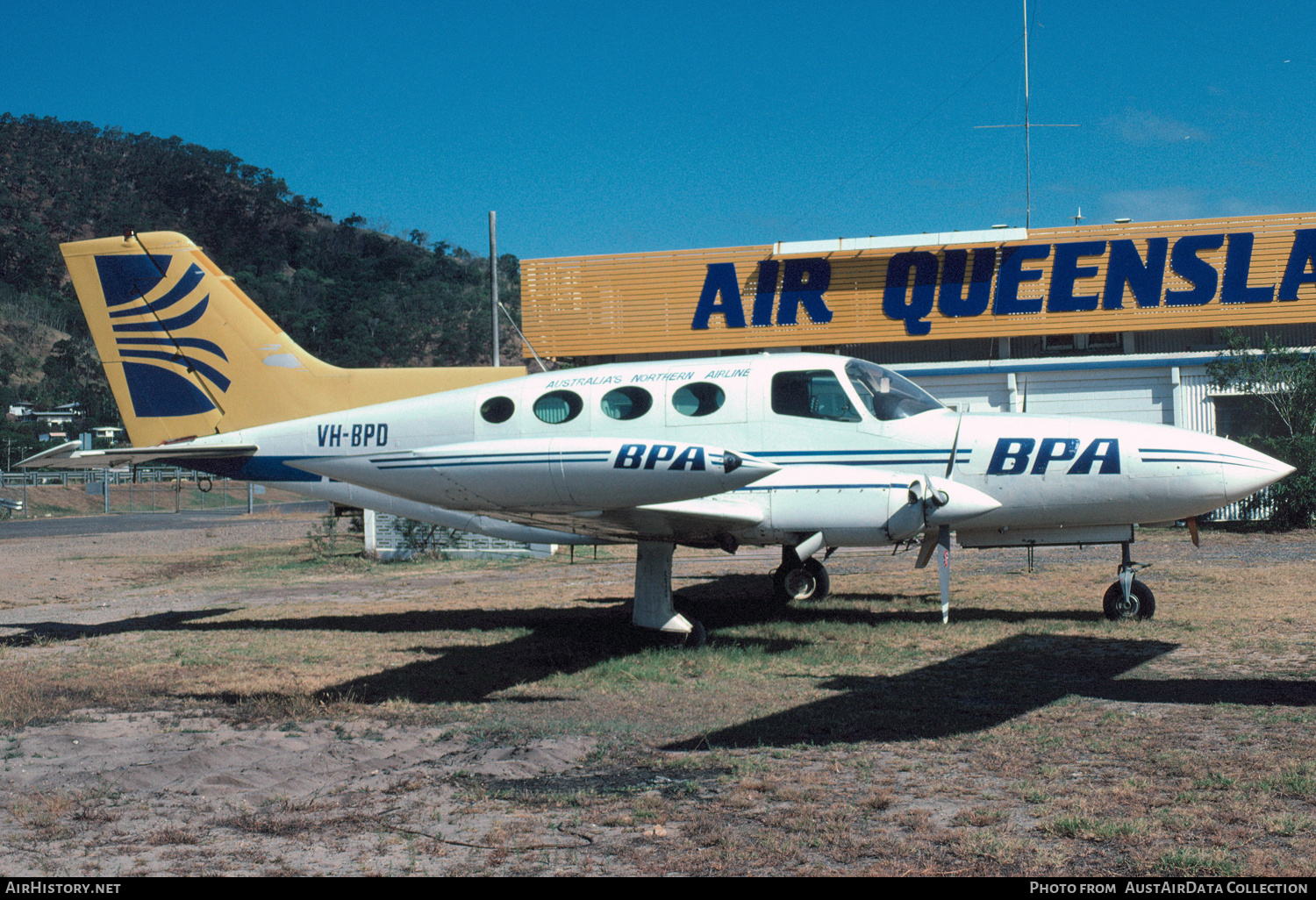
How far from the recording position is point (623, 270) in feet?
92.7

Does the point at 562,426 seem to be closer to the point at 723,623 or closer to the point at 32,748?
the point at 723,623

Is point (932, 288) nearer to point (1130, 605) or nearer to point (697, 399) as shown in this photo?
point (1130, 605)

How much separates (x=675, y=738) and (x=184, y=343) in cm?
941

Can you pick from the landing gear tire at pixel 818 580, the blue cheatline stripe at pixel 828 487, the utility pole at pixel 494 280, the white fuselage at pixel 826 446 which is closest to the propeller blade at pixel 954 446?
the white fuselage at pixel 826 446

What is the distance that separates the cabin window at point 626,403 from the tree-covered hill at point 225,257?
281 ft

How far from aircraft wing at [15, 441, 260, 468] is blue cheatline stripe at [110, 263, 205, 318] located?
1.79 metres

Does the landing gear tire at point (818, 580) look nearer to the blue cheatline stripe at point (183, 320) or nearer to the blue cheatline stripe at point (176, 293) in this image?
the blue cheatline stripe at point (183, 320)

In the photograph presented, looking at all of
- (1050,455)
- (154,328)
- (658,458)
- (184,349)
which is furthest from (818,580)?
(154,328)

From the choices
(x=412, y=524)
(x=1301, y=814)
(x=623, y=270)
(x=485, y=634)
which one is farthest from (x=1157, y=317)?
(x=1301, y=814)

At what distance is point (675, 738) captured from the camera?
6781 millimetres

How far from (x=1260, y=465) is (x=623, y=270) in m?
20.2

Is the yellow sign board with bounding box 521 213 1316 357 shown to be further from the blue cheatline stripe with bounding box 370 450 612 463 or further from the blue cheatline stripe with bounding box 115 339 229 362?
the blue cheatline stripe with bounding box 370 450 612 463

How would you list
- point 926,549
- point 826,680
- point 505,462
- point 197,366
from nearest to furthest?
1. point 505,462
2. point 826,680
3. point 926,549
4. point 197,366

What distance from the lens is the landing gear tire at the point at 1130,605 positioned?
10.8 meters
